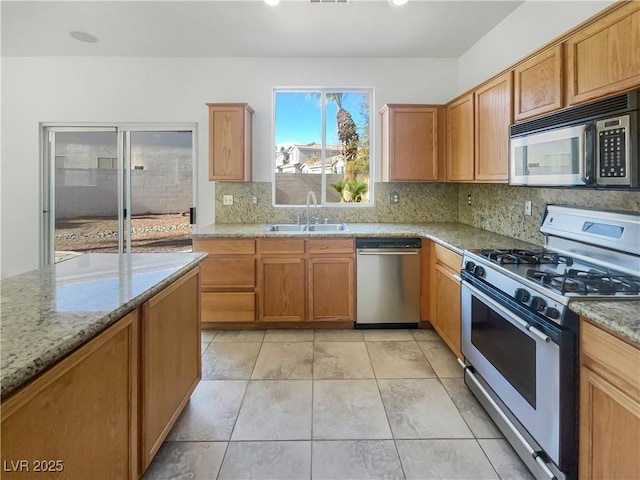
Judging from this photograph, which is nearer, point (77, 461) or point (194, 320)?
point (77, 461)

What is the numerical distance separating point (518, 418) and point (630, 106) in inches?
56.5

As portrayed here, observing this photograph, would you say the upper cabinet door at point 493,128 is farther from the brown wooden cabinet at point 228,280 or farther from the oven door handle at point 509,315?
the brown wooden cabinet at point 228,280

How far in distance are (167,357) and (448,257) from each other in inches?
81.7

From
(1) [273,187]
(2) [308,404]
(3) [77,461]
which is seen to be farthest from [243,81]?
(3) [77,461]

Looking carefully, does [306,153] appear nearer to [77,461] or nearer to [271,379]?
[271,379]

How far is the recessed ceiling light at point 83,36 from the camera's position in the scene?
3416mm

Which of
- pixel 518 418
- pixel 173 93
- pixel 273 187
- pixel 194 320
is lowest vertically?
pixel 518 418

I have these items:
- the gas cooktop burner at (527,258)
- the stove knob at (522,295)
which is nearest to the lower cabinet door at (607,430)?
the stove knob at (522,295)

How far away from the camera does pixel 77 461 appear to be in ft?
3.60

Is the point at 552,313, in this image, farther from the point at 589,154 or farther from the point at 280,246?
the point at 280,246

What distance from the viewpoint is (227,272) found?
334 centimetres

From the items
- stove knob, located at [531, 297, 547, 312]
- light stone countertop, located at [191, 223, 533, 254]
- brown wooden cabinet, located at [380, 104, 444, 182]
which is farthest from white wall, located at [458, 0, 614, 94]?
stove knob, located at [531, 297, 547, 312]

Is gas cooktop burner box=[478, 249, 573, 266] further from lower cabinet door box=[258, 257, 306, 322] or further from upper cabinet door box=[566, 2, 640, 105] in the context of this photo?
lower cabinet door box=[258, 257, 306, 322]

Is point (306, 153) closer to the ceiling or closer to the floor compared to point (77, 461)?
closer to the ceiling
